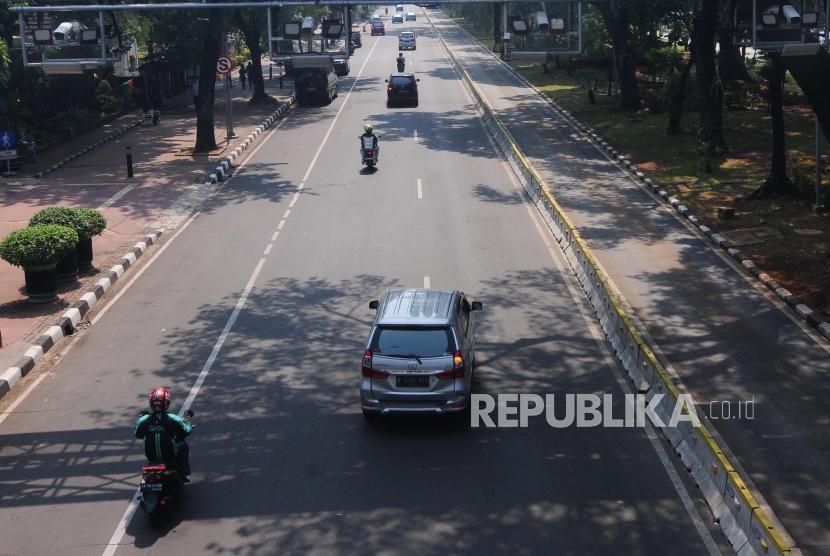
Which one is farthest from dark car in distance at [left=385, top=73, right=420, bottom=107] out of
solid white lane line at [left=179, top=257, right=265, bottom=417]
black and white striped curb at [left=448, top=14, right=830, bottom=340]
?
solid white lane line at [left=179, top=257, right=265, bottom=417]

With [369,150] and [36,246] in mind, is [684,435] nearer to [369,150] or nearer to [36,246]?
[36,246]

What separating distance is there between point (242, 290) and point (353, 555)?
1131 cm

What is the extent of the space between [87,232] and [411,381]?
11.1 m

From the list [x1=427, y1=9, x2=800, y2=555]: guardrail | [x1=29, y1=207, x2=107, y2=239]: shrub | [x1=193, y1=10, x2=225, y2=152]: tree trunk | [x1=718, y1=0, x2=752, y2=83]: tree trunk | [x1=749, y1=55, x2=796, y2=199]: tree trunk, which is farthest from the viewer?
[x1=718, y1=0, x2=752, y2=83]: tree trunk

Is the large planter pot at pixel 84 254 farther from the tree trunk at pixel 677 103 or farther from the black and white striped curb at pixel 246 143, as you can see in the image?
the tree trunk at pixel 677 103

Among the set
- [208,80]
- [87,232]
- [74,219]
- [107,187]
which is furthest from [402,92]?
[74,219]

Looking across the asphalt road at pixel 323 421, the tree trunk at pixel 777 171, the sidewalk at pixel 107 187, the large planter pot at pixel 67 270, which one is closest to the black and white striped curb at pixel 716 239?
the tree trunk at pixel 777 171

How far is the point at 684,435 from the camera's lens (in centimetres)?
1220

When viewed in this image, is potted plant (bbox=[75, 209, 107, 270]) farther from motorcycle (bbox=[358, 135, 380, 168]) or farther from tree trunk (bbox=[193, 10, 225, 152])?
tree trunk (bbox=[193, 10, 225, 152])

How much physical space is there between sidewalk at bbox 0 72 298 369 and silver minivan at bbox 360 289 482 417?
6864 millimetres

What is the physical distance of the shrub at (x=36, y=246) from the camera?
1922 centimetres

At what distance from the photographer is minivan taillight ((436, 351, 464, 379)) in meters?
13.1

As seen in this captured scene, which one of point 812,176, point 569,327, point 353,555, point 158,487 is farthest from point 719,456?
point 812,176

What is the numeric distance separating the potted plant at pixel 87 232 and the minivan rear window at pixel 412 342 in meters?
10.4
